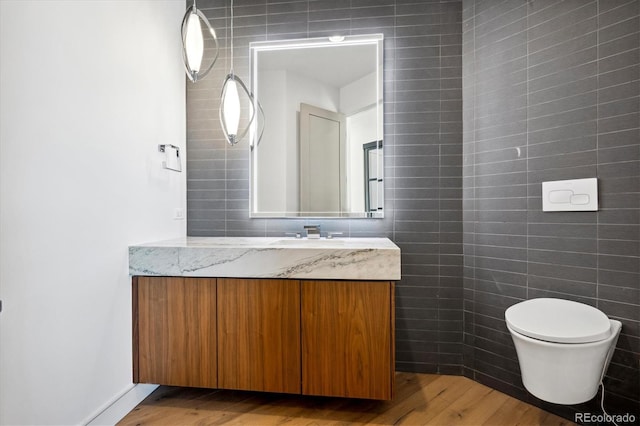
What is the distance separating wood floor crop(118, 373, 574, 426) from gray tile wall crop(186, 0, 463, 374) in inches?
11.1

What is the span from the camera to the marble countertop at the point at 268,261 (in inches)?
59.7

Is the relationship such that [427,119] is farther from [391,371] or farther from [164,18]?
[164,18]

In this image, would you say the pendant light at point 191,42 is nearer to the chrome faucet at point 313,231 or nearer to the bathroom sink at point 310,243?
the bathroom sink at point 310,243

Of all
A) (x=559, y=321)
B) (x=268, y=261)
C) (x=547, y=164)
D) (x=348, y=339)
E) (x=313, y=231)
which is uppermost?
(x=547, y=164)

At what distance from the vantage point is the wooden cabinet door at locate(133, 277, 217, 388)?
1604 millimetres

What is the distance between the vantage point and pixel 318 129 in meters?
2.16

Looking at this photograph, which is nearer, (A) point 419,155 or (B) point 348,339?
(B) point 348,339

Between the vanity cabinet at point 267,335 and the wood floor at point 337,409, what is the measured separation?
0.16 meters

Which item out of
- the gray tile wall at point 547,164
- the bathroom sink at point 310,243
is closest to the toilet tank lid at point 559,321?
the gray tile wall at point 547,164

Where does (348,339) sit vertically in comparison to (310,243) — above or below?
below

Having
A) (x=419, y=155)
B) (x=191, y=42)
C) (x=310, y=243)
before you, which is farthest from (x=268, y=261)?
(x=419, y=155)

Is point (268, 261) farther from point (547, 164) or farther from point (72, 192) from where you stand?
point (547, 164)

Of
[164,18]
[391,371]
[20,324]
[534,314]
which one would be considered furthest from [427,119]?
[20,324]

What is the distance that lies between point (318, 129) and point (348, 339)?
54.4 inches
